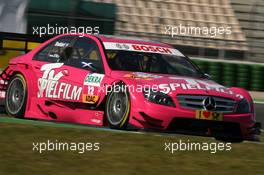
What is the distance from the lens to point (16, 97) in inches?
374

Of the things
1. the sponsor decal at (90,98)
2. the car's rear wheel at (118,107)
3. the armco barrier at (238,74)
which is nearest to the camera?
the car's rear wheel at (118,107)

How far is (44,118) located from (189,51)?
Answer: 1090cm

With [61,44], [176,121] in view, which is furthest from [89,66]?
[176,121]

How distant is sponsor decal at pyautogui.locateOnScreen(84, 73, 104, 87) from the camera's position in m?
8.41

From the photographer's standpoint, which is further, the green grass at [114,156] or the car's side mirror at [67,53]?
the car's side mirror at [67,53]

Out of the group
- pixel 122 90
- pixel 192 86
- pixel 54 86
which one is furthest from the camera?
pixel 54 86

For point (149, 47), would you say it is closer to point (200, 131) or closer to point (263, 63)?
point (200, 131)

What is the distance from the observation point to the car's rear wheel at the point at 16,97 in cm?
934

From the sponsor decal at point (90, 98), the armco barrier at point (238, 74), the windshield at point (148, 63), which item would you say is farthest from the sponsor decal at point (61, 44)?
the armco barrier at point (238, 74)

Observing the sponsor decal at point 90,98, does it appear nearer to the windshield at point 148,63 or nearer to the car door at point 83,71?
the car door at point 83,71

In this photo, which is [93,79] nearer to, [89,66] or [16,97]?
[89,66]

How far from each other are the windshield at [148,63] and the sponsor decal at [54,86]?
57 cm

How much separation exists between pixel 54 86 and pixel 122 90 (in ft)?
4.36

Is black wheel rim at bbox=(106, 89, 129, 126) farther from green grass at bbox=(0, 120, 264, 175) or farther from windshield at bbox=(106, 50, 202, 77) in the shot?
windshield at bbox=(106, 50, 202, 77)
